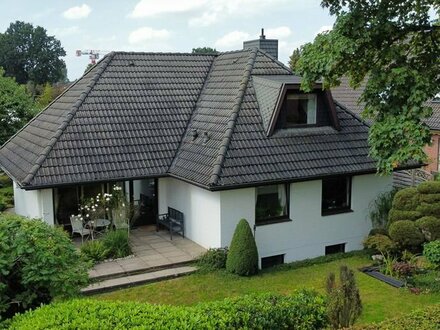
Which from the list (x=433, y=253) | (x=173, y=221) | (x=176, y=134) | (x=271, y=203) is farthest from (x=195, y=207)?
(x=433, y=253)

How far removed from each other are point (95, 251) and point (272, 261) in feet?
16.8

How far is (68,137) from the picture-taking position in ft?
50.4

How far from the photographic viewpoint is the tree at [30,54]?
89188 millimetres

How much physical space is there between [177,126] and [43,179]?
16.1 feet

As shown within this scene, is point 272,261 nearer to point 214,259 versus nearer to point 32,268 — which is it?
point 214,259

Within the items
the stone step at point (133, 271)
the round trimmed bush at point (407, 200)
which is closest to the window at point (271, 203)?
the stone step at point (133, 271)

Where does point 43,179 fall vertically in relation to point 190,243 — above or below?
above

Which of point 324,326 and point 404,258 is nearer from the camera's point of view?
point 324,326

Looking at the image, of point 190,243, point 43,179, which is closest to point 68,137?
point 43,179

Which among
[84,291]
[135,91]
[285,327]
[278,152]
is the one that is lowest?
[84,291]

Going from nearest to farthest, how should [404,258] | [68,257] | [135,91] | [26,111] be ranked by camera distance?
[68,257], [404,258], [135,91], [26,111]

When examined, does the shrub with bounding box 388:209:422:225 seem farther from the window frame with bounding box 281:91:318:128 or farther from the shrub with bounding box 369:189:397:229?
the window frame with bounding box 281:91:318:128

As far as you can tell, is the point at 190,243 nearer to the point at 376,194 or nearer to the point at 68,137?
the point at 68,137

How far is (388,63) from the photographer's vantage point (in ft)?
35.3
